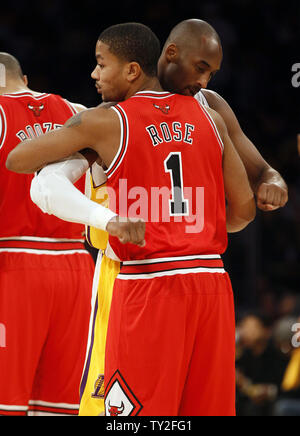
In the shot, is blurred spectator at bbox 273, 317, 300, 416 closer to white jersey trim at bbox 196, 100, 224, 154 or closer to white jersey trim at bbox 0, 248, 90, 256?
white jersey trim at bbox 0, 248, 90, 256

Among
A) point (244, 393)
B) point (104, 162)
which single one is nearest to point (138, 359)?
point (104, 162)

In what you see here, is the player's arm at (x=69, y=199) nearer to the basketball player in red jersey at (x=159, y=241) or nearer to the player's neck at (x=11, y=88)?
the basketball player in red jersey at (x=159, y=241)

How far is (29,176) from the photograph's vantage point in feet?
11.9

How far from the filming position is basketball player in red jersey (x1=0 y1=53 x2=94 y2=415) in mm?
3580

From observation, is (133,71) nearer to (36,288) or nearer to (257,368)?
(36,288)

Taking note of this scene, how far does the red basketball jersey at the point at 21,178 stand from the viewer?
11.7 feet

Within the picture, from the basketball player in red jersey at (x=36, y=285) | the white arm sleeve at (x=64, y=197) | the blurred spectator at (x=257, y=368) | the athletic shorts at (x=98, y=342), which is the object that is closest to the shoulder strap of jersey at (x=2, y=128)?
the basketball player in red jersey at (x=36, y=285)

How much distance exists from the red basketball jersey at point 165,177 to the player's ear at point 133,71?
0.07m

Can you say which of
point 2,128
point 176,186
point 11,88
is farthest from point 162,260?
point 11,88

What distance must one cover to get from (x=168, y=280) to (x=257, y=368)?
408 centimetres

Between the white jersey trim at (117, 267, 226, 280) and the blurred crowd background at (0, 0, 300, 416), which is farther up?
the blurred crowd background at (0, 0, 300, 416)

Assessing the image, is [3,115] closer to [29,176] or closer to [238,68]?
[29,176]

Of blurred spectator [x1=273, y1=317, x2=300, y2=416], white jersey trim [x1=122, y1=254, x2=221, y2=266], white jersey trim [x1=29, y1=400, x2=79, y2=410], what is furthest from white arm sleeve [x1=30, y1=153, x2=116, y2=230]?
blurred spectator [x1=273, y1=317, x2=300, y2=416]

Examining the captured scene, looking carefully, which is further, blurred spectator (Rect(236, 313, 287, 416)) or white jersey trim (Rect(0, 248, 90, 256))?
blurred spectator (Rect(236, 313, 287, 416))
